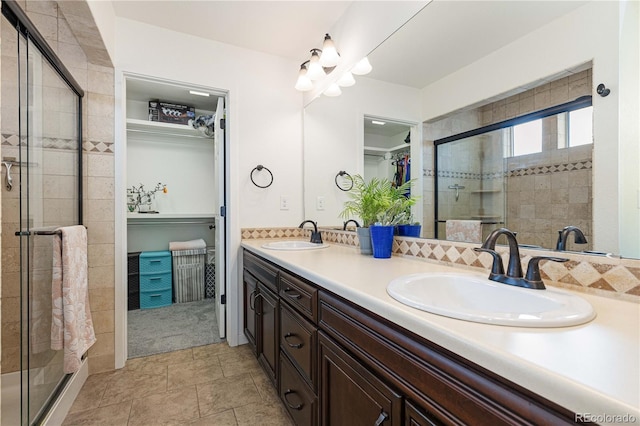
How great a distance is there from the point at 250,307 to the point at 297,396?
914 millimetres

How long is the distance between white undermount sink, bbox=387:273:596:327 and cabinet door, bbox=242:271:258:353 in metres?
1.21

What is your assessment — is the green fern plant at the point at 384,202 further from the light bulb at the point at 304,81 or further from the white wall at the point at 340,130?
the light bulb at the point at 304,81

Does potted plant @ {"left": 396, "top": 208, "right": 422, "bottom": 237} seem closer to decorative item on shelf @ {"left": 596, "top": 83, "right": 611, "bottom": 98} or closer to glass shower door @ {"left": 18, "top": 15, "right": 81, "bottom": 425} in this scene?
decorative item on shelf @ {"left": 596, "top": 83, "right": 611, "bottom": 98}

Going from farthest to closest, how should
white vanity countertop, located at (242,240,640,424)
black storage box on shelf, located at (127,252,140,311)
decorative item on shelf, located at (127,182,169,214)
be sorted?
decorative item on shelf, located at (127,182,169,214), black storage box on shelf, located at (127,252,140,311), white vanity countertop, located at (242,240,640,424)

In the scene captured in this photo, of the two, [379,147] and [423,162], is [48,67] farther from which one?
[423,162]

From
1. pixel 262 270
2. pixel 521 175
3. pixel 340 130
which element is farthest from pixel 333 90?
pixel 521 175

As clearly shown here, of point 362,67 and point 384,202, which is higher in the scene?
point 362,67

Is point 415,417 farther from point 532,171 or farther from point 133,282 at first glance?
point 133,282

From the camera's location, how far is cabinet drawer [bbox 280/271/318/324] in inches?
45.1

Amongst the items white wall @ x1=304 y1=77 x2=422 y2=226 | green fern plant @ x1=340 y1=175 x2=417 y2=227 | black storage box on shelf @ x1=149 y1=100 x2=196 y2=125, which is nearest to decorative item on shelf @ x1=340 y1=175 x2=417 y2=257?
green fern plant @ x1=340 y1=175 x2=417 y2=227

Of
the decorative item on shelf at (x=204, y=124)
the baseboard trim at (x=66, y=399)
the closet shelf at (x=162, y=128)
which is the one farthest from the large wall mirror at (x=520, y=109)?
the closet shelf at (x=162, y=128)

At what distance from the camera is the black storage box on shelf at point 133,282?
10.5 ft

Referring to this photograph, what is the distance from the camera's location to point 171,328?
2.68 meters

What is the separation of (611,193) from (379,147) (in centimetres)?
115
